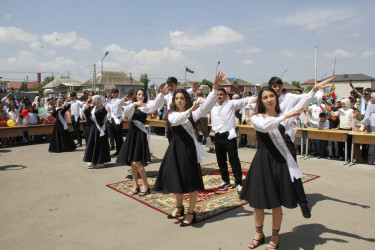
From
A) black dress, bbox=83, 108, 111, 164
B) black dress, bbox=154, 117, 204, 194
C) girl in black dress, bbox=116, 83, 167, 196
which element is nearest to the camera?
black dress, bbox=154, 117, 204, 194

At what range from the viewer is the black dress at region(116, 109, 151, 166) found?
5.05 metres

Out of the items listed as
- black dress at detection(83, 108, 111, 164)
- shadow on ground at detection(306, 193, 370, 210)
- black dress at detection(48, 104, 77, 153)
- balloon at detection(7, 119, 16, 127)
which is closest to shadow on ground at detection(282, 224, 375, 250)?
shadow on ground at detection(306, 193, 370, 210)

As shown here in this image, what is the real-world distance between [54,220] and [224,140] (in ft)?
9.89

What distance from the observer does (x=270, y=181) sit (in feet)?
9.68

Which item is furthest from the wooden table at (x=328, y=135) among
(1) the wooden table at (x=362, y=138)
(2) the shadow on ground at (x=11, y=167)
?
(2) the shadow on ground at (x=11, y=167)

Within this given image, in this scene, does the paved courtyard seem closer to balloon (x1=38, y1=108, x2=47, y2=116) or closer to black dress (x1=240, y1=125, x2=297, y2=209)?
black dress (x1=240, y1=125, x2=297, y2=209)

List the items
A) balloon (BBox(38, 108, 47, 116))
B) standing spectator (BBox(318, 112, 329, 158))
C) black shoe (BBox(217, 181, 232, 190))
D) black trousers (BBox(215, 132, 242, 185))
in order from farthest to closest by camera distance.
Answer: balloon (BBox(38, 108, 47, 116)) < standing spectator (BBox(318, 112, 329, 158)) < black shoe (BBox(217, 181, 232, 190)) < black trousers (BBox(215, 132, 242, 185))

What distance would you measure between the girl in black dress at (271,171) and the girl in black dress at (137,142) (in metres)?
2.37

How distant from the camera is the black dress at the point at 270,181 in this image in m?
2.92

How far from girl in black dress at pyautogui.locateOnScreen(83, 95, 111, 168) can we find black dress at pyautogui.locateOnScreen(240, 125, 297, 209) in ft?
16.2

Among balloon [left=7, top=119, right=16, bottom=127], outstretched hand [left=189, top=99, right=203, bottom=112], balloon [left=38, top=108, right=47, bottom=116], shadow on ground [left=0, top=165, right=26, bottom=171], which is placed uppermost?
outstretched hand [left=189, top=99, right=203, bottom=112]

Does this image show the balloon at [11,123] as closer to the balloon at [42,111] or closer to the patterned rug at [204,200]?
the balloon at [42,111]

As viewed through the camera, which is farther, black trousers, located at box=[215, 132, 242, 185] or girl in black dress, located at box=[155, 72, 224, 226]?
Result: black trousers, located at box=[215, 132, 242, 185]

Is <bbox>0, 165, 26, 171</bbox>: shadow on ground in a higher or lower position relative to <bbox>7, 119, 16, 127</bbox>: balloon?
lower
